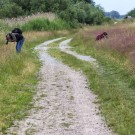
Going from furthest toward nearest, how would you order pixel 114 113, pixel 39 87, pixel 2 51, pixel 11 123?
1. pixel 2 51
2. pixel 39 87
3. pixel 114 113
4. pixel 11 123

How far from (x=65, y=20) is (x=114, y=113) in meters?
52.0

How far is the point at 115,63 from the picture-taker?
62.7 ft

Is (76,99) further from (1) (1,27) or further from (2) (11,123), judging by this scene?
(1) (1,27)

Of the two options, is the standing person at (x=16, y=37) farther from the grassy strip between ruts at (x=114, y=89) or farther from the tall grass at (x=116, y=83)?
the tall grass at (x=116, y=83)

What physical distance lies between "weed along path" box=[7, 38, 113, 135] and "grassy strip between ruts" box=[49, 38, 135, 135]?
0.87 ft

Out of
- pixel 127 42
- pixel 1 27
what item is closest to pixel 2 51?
pixel 127 42

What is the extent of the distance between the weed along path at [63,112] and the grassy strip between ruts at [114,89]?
10.5 inches

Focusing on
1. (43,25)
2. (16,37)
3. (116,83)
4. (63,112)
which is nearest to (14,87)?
(63,112)

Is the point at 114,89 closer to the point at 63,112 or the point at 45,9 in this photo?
the point at 63,112

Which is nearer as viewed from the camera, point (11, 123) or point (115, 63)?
point (11, 123)

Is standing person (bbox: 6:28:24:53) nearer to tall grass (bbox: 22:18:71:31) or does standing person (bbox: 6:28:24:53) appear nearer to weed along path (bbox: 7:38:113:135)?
weed along path (bbox: 7:38:113:135)

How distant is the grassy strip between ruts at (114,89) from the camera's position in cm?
896

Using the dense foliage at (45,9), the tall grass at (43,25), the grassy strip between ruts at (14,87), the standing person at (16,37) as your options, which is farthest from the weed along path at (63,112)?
the dense foliage at (45,9)

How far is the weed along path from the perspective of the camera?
844cm
